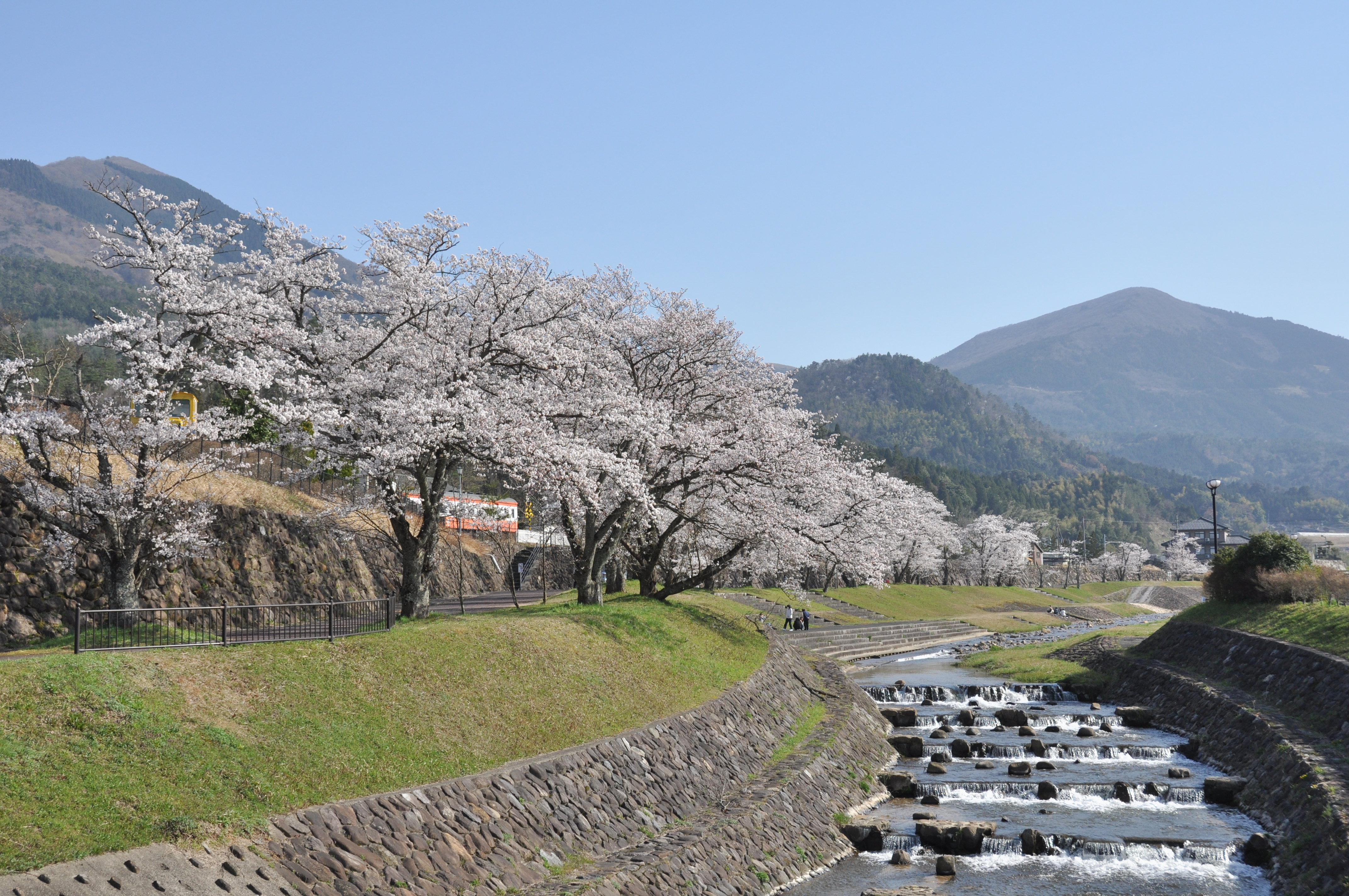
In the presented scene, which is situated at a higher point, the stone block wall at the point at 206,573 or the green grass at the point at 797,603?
the stone block wall at the point at 206,573

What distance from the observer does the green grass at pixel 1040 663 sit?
155 ft

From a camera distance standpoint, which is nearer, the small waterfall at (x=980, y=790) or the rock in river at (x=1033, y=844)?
the rock in river at (x=1033, y=844)

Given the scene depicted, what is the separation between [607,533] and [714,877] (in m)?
17.9

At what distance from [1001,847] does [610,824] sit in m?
10.9

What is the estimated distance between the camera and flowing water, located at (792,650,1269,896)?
815 inches

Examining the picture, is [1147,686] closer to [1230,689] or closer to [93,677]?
[1230,689]

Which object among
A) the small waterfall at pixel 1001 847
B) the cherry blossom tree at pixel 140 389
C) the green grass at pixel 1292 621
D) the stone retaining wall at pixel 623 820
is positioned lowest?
the small waterfall at pixel 1001 847

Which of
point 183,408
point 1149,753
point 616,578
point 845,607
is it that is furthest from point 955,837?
point 845,607

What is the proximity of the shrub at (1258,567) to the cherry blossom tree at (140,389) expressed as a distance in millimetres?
40687

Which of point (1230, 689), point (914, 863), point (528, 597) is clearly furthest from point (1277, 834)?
point (528, 597)

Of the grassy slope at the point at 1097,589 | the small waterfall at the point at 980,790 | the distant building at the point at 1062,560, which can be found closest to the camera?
the small waterfall at the point at 980,790

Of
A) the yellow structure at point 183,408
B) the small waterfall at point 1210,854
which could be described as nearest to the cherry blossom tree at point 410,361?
the yellow structure at point 183,408

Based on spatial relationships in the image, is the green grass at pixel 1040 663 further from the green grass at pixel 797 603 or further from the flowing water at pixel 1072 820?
the green grass at pixel 797 603

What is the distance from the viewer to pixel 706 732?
24.5 metres
